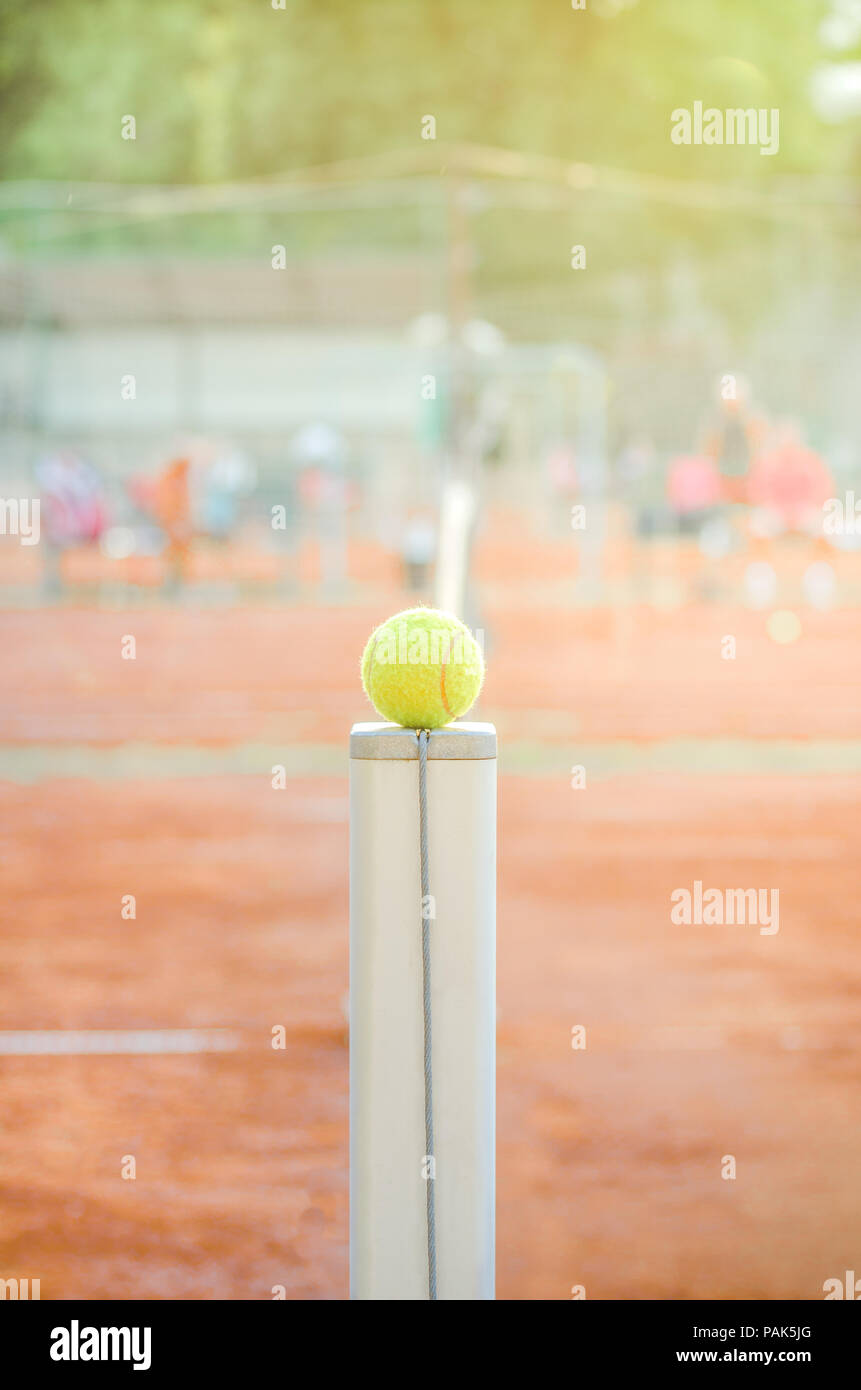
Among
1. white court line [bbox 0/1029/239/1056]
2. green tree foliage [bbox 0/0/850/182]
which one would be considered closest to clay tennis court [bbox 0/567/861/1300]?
white court line [bbox 0/1029/239/1056]

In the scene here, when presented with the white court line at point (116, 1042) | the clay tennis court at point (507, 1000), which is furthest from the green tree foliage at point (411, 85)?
the white court line at point (116, 1042)

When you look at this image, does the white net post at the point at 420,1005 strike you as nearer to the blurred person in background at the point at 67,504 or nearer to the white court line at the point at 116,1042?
the white court line at the point at 116,1042

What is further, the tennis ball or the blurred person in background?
the blurred person in background

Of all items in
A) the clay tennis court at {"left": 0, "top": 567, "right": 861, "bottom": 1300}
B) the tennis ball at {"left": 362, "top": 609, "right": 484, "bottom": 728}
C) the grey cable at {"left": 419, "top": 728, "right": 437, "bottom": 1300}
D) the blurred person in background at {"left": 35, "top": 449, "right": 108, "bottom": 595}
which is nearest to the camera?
the grey cable at {"left": 419, "top": 728, "right": 437, "bottom": 1300}

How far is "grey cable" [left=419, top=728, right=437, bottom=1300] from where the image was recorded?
2.14 metres

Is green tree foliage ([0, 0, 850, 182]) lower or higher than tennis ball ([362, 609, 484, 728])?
higher

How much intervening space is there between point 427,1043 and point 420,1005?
0.05 metres

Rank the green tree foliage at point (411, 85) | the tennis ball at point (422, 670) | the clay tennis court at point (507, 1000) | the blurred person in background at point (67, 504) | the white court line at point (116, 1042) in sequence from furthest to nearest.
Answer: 1. the green tree foliage at point (411, 85)
2. the blurred person in background at point (67, 504)
3. the white court line at point (116, 1042)
4. the clay tennis court at point (507, 1000)
5. the tennis ball at point (422, 670)

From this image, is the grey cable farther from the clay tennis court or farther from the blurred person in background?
the blurred person in background

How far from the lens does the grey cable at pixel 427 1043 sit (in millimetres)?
2143

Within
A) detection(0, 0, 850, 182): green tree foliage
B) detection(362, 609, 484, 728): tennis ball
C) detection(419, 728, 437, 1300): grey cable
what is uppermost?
detection(0, 0, 850, 182): green tree foliage

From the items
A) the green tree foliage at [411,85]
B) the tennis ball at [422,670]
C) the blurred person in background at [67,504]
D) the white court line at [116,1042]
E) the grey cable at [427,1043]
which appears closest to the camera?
the grey cable at [427,1043]

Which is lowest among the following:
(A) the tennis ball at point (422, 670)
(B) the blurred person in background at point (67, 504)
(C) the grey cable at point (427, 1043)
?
(C) the grey cable at point (427, 1043)

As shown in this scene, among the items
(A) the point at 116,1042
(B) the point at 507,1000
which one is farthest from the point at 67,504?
(A) the point at 116,1042
